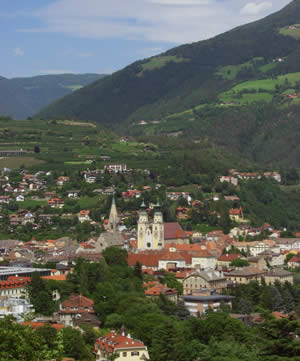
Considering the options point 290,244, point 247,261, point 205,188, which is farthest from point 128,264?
point 205,188

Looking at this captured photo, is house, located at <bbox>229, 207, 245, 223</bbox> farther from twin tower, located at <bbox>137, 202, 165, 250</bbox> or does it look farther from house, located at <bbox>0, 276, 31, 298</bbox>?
house, located at <bbox>0, 276, 31, 298</bbox>

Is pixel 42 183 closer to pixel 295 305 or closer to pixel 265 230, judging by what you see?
pixel 265 230

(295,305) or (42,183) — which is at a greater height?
(42,183)

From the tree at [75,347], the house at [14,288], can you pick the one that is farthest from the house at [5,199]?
the tree at [75,347]

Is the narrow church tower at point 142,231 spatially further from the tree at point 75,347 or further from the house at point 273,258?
the tree at point 75,347

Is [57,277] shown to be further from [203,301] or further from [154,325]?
[154,325]

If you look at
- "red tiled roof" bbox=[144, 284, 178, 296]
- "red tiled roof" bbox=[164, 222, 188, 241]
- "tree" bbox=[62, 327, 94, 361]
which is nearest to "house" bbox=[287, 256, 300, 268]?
"red tiled roof" bbox=[164, 222, 188, 241]

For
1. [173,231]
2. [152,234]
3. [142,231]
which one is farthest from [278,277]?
[173,231]
